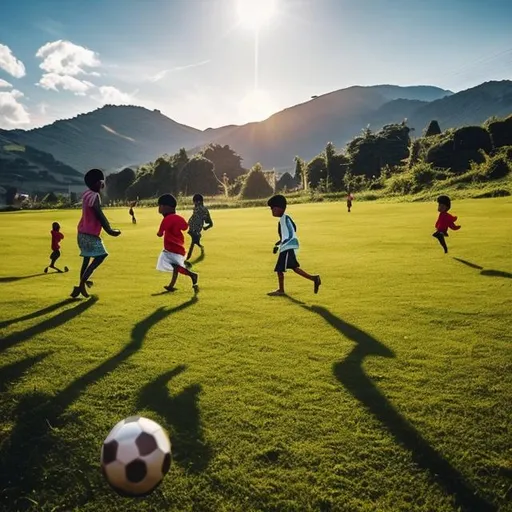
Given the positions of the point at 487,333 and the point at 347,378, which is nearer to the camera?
the point at 347,378

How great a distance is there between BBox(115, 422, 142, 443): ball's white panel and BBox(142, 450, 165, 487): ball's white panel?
213 millimetres

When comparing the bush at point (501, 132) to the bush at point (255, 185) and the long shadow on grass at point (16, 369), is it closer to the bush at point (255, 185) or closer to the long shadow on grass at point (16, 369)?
the bush at point (255, 185)

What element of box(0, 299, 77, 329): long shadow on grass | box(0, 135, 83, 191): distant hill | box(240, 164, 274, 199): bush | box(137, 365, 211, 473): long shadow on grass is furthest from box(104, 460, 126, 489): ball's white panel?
box(0, 135, 83, 191): distant hill

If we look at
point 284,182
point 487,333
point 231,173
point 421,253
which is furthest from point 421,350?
point 284,182

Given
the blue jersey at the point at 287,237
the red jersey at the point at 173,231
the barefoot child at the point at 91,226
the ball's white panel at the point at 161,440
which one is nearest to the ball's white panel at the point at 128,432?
the ball's white panel at the point at 161,440

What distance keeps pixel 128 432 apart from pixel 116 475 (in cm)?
32

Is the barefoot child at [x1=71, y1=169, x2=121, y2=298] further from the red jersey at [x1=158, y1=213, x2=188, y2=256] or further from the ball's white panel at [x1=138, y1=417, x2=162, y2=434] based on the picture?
the ball's white panel at [x1=138, y1=417, x2=162, y2=434]

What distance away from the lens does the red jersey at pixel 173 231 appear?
9.34 metres

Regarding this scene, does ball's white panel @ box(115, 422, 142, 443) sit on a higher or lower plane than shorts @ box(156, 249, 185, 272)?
lower

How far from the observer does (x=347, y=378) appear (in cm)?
492

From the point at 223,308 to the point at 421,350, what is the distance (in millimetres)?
3782

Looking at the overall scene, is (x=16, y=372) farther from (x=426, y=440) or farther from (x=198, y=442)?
(x=426, y=440)

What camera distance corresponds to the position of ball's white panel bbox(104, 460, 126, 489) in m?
3.07

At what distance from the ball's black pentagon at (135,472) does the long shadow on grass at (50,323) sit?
393 cm
